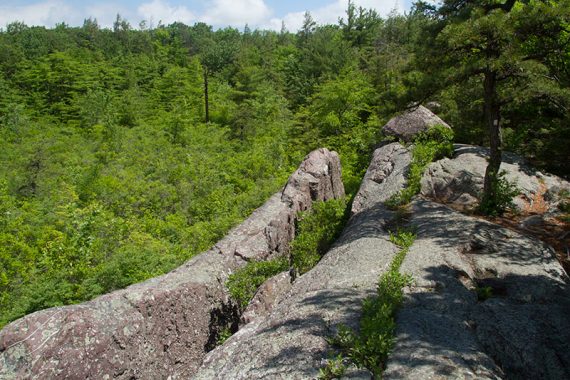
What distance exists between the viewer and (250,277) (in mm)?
A: 9656

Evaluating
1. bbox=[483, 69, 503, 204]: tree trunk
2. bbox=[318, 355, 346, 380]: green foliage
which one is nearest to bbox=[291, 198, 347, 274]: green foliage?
bbox=[483, 69, 503, 204]: tree trunk

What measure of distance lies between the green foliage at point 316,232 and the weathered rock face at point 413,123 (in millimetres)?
5230

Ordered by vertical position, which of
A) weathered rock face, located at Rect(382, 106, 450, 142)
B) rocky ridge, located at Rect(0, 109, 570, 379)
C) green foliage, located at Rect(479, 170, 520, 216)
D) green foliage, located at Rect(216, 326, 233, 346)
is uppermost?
weathered rock face, located at Rect(382, 106, 450, 142)

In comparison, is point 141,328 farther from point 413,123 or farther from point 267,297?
point 413,123

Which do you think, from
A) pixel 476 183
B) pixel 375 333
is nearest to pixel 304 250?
pixel 476 183

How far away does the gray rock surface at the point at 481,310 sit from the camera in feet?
18.0

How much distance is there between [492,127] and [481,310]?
5402 millimetres

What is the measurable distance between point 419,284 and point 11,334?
6.20 metres

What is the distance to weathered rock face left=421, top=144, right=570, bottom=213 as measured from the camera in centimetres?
1270

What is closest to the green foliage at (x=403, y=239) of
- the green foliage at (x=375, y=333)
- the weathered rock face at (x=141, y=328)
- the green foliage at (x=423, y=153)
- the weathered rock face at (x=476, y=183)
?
the green foliage at (x=375, y=333)

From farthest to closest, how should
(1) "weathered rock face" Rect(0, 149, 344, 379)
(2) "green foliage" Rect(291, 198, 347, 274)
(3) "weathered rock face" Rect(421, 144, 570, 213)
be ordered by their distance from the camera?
(3) "weathered rock face" Rect(421, 144, 570, 213)
(2) "green foliage" Rect(291, 198, 347, 274)
(1) "weathered rock face" Rect(0, 149, 344, 379)

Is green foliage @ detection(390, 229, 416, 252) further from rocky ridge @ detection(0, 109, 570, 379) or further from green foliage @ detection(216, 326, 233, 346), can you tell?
green foliage @ detection(216, 326, 233, 346)

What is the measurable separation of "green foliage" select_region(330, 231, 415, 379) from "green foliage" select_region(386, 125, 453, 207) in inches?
212

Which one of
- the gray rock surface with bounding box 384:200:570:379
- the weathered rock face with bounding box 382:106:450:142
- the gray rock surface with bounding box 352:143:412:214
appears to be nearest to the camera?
the gray rock surface with bounding box 384:200:570:379
